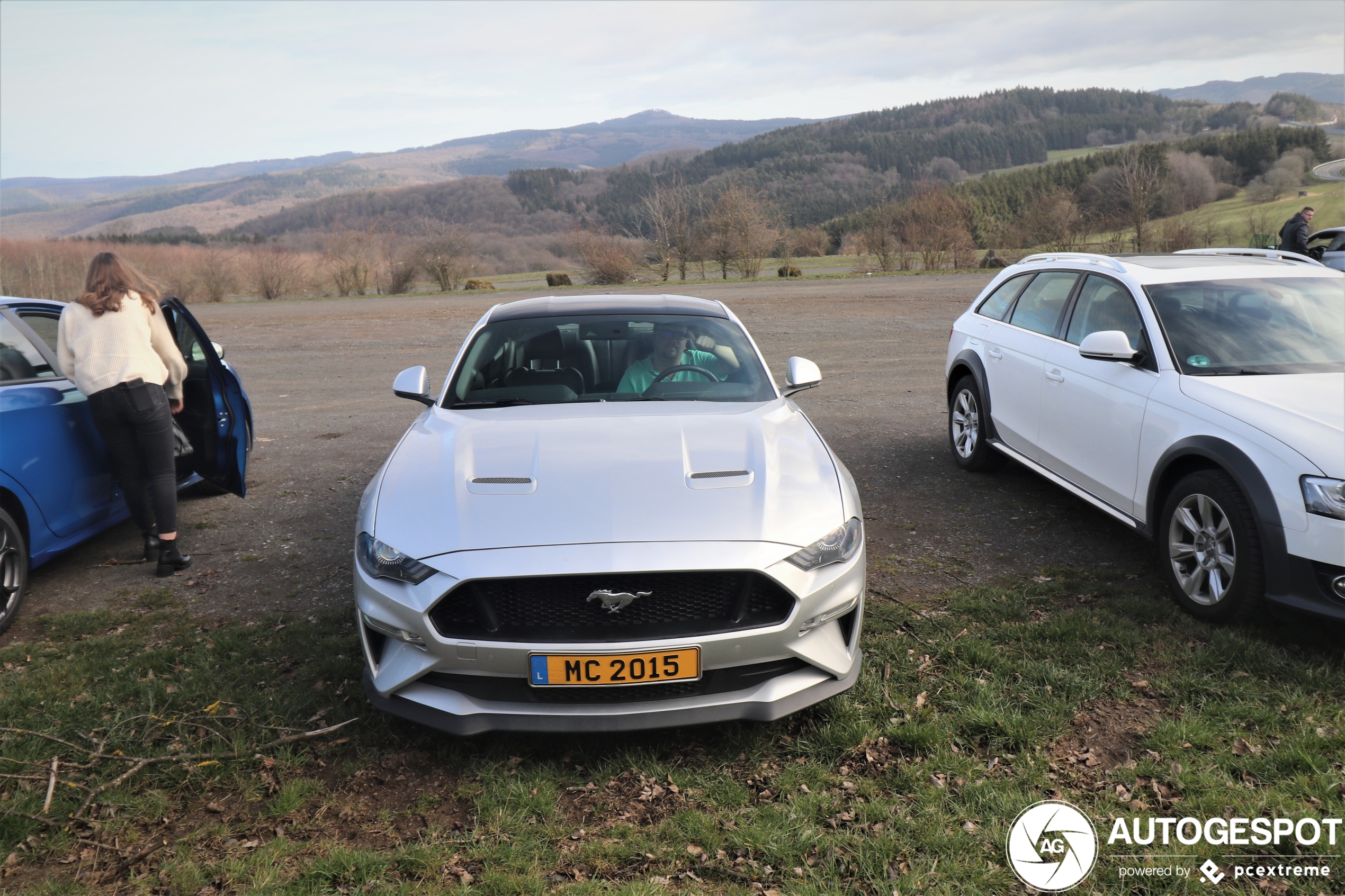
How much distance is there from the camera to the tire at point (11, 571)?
4531 millimetres

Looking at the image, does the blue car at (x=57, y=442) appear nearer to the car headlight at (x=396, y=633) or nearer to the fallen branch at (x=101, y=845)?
the fallen branch at (x=101, y=845)

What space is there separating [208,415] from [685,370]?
11.4ft

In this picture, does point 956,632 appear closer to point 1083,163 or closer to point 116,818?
point 116,818

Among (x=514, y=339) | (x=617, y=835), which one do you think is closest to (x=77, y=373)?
(x=514, y=339)

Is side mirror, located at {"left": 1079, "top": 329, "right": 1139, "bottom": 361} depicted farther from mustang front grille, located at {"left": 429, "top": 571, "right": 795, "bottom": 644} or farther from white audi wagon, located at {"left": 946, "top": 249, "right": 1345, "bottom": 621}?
mustang front grille, located at {"left": 429, "top": 571, "right": 795, "bottom": 644}

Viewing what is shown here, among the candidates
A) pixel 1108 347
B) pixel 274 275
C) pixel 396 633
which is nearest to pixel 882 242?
pixel 274 275

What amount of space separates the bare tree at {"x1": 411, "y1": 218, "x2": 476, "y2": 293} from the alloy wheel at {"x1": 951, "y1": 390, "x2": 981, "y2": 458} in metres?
30.0

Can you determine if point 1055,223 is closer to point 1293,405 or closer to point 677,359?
point 1293,405

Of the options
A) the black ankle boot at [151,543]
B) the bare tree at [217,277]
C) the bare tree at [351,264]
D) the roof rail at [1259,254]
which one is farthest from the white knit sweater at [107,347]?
the bare tree at [217,277]

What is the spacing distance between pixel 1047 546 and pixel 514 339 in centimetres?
352

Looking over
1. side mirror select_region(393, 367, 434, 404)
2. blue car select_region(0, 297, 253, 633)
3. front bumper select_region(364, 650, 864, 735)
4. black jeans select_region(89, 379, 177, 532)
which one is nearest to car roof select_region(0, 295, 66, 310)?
blue car select_region(0, 297, 253, 633)

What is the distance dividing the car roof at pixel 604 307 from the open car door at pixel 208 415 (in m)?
2.06

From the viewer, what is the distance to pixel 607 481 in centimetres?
337

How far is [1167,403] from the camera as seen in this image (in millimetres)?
4398
